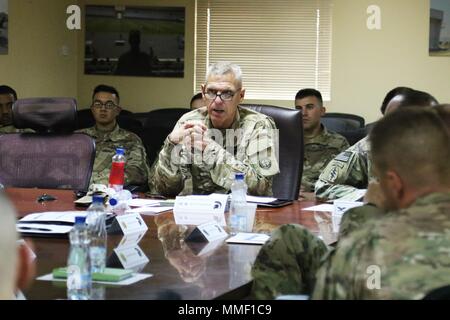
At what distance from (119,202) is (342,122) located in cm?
410

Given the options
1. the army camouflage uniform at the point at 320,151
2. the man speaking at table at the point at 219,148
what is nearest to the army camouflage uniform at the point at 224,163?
the man speaking at table at the point at 219,148

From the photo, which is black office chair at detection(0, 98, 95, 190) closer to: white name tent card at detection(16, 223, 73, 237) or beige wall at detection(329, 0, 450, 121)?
white name tent card at detection(16, 223, 73, 237)

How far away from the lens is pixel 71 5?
8180mm

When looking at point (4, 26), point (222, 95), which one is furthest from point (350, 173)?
point (4, 26)

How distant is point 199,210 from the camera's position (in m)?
2.93

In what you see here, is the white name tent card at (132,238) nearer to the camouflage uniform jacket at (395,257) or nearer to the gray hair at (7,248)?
the camouflage uniform jacket at (395,257)

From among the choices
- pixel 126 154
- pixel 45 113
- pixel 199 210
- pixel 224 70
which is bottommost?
pixel 126 154

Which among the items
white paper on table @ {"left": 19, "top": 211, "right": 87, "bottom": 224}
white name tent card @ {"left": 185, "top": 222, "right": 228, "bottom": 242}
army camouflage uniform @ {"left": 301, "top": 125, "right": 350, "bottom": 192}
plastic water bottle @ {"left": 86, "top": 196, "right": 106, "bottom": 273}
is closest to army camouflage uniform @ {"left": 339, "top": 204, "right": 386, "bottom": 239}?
plastic water bottle @ {"left": 86, "top": 196, "right": 106, "bottom": 273}

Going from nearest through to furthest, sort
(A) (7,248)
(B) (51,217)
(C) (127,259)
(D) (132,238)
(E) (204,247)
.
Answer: (A) (7,248) < (C) (127,259) < (E) (204,247) < (D) (132,238) < (B) (51,217)

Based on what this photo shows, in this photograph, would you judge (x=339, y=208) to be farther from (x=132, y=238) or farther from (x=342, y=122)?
(x=342, y=122)

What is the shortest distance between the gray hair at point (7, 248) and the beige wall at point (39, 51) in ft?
19.4

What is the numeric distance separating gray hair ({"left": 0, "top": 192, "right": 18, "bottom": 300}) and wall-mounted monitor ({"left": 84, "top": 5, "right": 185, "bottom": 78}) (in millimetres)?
7116
